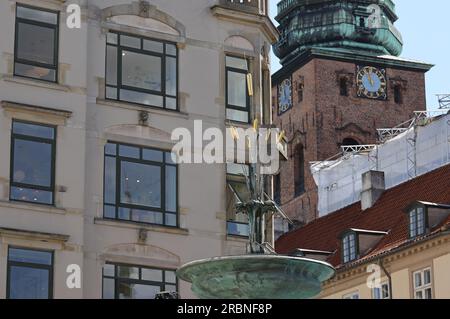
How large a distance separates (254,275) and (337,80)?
2961 inches

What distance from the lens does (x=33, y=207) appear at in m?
31.6

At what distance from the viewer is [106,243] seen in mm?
32469

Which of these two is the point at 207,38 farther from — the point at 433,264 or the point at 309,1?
the point at 309,1

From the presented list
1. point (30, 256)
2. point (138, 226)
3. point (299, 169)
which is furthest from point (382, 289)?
point (299, 169)

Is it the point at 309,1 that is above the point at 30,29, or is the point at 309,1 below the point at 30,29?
above

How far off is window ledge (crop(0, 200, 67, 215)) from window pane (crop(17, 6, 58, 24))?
401cm

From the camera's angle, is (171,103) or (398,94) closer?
(171,103)

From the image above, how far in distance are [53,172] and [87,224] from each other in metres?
1.26

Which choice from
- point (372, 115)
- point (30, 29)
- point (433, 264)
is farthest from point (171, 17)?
point (372, 115)

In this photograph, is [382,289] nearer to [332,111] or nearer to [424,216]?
[424,216]

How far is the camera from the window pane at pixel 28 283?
30.7 meters

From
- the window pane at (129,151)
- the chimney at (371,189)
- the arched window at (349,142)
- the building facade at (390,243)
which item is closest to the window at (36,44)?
the window pane at (129,151)

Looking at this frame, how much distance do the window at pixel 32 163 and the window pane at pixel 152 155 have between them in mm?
2081

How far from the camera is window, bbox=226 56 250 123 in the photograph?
35.3 meters
